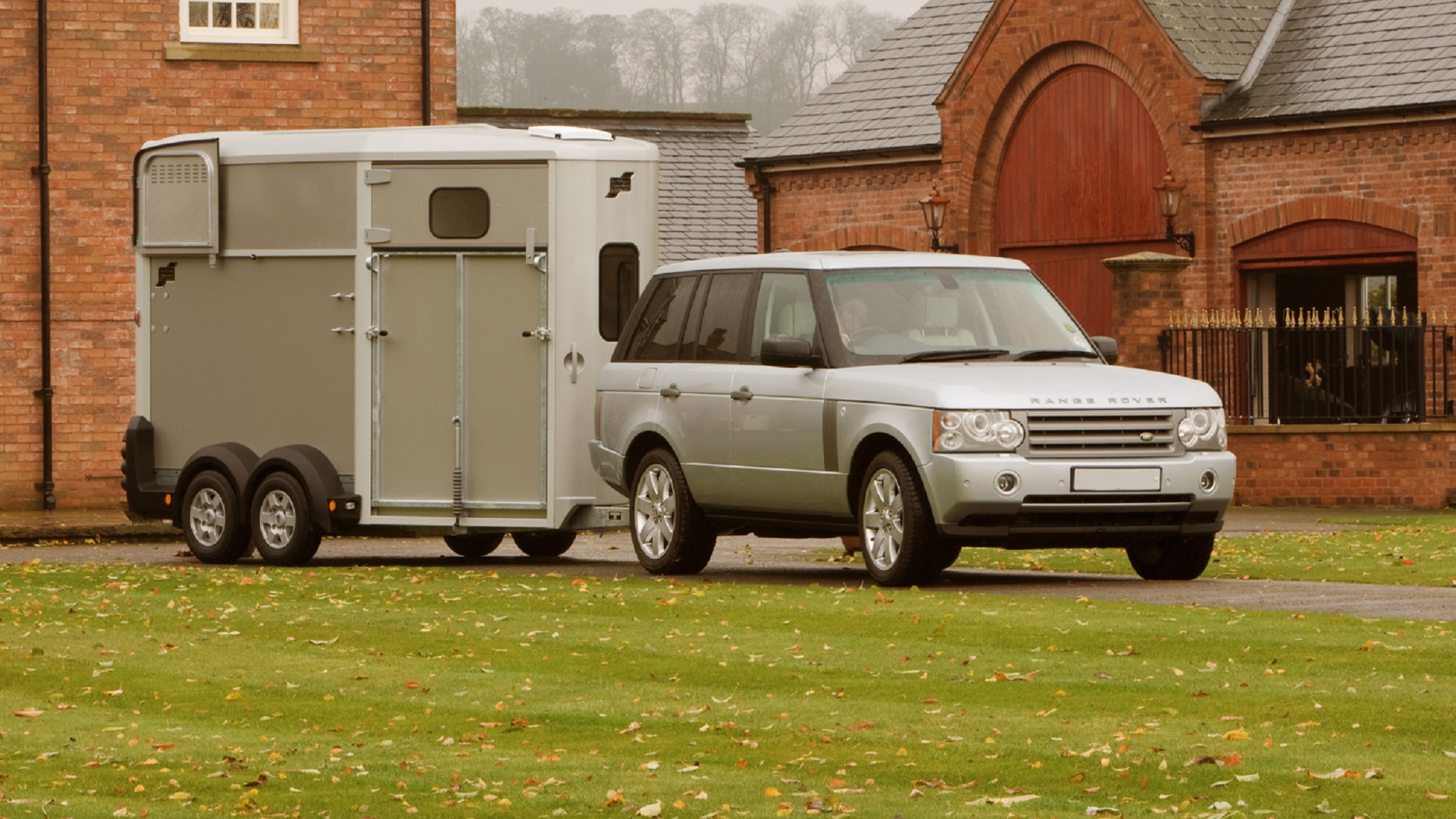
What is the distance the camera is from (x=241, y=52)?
24.5m

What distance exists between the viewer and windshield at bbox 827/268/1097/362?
14812 millimetres

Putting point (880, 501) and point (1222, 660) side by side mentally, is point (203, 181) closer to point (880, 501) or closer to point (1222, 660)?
point (880, 501)

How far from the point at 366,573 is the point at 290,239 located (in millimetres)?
2687

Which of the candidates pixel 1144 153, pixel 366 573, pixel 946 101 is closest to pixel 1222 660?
pixel 366 573

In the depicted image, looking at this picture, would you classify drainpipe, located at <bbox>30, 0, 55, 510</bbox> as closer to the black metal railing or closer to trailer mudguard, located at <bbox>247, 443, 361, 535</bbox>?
trailer mudguard, located at <bbox>247, 443, 361, 535</bbox>

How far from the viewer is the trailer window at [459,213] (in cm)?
1700

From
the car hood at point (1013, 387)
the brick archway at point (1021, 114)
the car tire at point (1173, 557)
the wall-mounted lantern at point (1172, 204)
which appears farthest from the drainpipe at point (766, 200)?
the car hood at point (1013, 387)

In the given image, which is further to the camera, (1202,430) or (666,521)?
(666,521)

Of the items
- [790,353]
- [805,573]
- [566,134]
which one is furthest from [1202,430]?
[566,134]

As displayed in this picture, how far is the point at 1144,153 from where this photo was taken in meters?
31.0

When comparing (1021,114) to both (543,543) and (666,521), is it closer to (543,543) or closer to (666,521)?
(543,543)

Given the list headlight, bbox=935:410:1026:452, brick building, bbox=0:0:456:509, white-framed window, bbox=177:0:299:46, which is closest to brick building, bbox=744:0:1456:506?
white-framed window, bbox=177:0:299:46

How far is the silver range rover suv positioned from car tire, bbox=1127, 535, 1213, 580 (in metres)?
0.02

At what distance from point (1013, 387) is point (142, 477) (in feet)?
24.3
